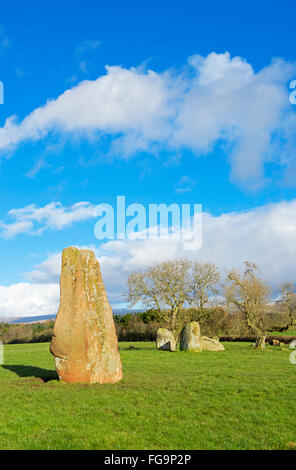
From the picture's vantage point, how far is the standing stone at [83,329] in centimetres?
1406

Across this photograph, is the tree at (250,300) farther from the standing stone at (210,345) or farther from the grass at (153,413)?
the grass at (153,413)

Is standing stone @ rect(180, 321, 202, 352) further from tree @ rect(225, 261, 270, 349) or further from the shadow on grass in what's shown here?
the shadow on grass

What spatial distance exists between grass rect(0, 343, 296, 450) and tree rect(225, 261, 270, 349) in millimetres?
14911

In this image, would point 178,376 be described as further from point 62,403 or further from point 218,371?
point 62,403

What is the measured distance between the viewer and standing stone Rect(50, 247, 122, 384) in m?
14.1

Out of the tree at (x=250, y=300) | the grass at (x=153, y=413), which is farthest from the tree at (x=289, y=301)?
the grass at (x=153, y=413)

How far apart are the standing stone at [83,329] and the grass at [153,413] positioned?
70cm

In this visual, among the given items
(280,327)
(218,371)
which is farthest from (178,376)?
(280,327)

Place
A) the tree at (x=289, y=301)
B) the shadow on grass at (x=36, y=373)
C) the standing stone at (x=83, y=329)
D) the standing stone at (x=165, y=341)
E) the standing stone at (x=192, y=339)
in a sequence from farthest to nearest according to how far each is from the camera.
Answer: the tree at (x=289, y=301) → the standing stone at (x=165, y=341) → the standing stone at (x=192, y=339) → the shadow on grass at (x=36, y=373) → the standing stone at (x=83, y=329)

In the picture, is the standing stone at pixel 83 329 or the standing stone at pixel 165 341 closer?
the standing stone at pixel 83 329

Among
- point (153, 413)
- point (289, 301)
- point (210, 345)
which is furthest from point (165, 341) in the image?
point (153, 413)

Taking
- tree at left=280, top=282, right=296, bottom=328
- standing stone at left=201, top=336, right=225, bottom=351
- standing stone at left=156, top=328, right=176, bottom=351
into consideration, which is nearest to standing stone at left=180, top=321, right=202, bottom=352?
standing stone at left=156, top=328, right=176, bottom=351

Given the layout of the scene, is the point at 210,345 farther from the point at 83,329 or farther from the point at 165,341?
the point at 83,329

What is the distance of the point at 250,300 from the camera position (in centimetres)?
3142
